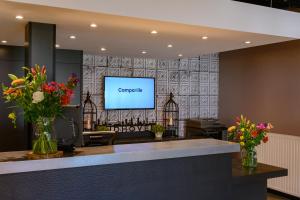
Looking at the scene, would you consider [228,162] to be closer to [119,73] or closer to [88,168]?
[88,168]

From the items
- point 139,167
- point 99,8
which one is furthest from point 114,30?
point 139,167

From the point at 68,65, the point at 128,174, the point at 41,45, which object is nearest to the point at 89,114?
the point at 68,65

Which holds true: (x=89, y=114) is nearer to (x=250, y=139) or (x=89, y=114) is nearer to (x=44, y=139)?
(x=250, y=139)

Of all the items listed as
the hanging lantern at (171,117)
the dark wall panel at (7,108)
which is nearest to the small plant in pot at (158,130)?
the hanging lantern at (171,117)

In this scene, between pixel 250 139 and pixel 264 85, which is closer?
pixel 250 139

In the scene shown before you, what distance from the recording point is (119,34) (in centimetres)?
369

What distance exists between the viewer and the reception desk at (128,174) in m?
1.78

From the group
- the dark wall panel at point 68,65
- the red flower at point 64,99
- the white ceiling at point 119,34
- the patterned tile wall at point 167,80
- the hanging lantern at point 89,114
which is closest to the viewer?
the red flower at point 64,99

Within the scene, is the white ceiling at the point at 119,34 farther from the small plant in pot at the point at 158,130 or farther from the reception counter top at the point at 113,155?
the small plant in pot at the point at 158,130

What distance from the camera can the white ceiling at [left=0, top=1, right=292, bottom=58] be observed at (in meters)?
2.82

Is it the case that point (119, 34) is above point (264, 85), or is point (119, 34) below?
above

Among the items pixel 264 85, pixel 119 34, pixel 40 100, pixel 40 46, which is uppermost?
pixel 119 34

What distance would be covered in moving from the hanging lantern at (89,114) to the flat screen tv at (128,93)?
8.9 inches

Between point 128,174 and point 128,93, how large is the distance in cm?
362
